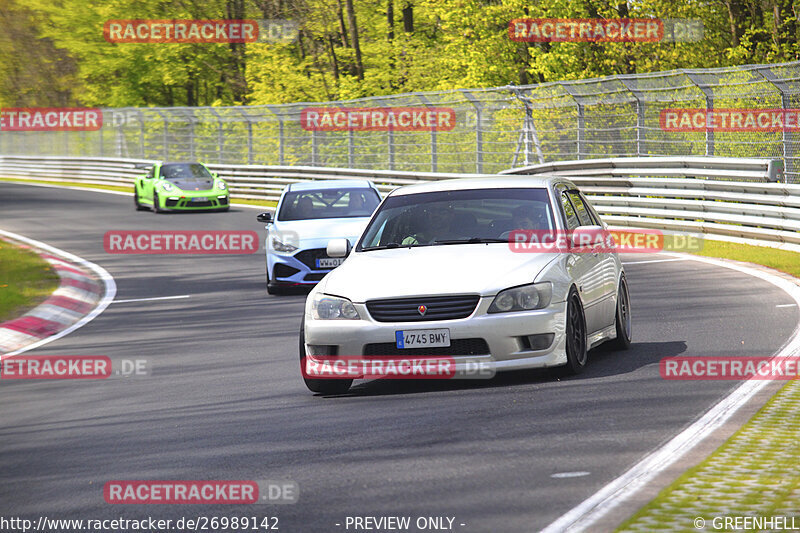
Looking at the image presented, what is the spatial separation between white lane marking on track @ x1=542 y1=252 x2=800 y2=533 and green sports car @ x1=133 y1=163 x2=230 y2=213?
82.1ft

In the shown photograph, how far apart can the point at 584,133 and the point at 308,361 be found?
18255 mm

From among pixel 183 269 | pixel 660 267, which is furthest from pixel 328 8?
pixel 660 267

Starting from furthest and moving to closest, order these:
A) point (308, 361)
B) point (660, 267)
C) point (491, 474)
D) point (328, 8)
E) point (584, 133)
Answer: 1. point (328, 8)
2. point (584, 133)
3. point (660, 267)
4. point (308, 361)
5. point (491, 474)

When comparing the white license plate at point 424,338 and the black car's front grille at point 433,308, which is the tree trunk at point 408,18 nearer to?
the black car's front grille at point 433,308

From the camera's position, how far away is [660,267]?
1769 cm

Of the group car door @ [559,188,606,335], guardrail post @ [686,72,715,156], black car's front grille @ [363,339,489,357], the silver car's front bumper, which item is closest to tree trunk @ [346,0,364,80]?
guardrail post @ [686,72,715,156]

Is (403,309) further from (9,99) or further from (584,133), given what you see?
(9,99)

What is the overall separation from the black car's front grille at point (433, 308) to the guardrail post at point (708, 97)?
550 inches

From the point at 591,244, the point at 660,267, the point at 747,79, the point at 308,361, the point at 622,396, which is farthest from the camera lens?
the point at 747,79

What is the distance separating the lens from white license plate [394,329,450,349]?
824cm

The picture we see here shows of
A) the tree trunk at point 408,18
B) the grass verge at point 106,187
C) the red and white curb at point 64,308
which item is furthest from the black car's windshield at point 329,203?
the tree trunk at point 408,18

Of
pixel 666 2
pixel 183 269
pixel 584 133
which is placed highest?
pixel 666 2

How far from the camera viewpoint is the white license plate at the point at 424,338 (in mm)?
8242

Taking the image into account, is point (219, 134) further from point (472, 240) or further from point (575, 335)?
point (575, 335)
